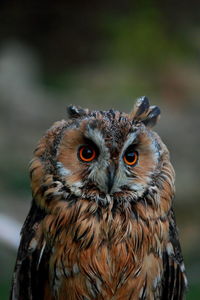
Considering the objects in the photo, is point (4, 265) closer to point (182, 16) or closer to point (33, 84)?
point (33, 84)

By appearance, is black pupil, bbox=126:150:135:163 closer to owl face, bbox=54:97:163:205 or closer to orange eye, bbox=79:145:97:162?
owl face, bbox=54:97:163:205

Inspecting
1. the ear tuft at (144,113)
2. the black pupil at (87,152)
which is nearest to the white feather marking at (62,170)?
the black pupil at (87,152)

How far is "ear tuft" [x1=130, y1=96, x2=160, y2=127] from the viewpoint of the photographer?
12.1 feet

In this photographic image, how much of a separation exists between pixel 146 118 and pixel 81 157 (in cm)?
40

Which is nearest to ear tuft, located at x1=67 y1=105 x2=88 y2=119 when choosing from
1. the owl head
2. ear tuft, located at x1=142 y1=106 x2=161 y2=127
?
the owl head

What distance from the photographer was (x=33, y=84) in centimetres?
1009

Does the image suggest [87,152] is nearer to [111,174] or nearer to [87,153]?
[87,153]

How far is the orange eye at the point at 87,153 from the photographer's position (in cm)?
353

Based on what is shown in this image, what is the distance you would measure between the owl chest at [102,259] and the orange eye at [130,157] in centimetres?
29

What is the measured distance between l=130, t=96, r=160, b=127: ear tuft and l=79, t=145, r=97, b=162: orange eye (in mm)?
278

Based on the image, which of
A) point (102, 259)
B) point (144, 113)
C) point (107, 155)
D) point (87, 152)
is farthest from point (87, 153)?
point (102, 259)

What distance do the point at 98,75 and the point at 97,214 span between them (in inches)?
281

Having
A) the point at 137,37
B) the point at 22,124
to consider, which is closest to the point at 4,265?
the point at 22,124

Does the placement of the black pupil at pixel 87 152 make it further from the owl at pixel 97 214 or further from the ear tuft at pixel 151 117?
the ear tuft at pixel 151 117
